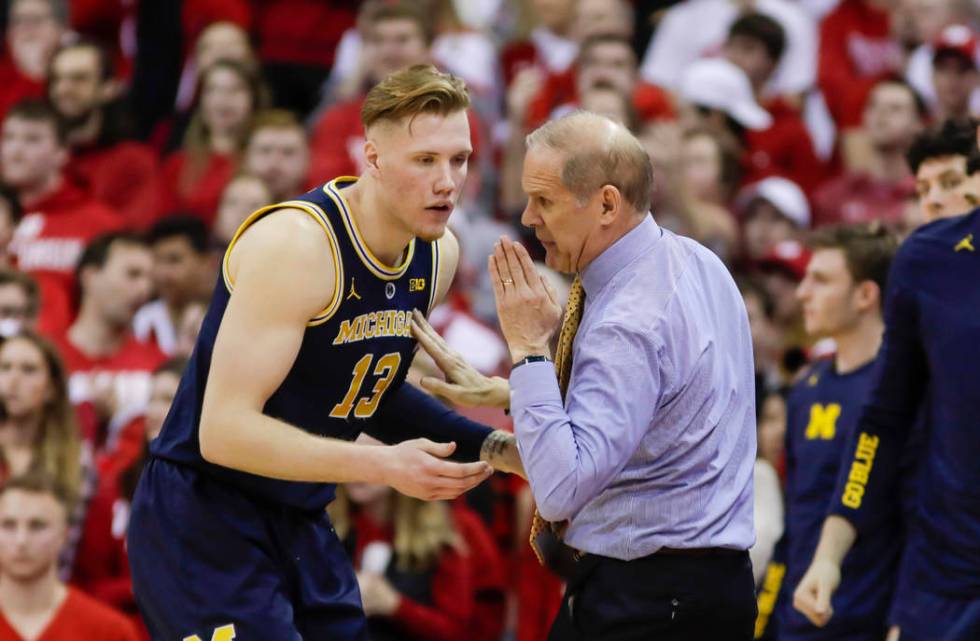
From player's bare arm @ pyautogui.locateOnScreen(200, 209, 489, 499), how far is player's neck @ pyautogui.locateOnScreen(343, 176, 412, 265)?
0.84 ft

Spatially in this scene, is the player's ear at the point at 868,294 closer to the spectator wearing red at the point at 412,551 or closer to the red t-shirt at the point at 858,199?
the spectator wearing red at the point at 412,551

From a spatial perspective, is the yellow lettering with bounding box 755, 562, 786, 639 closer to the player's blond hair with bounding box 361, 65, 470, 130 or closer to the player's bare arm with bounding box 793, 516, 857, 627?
the player's bare arm with bounding box 793, 516, 857, 627

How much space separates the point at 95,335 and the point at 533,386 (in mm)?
5281

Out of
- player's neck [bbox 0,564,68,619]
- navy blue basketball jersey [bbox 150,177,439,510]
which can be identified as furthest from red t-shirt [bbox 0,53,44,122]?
Answer: navy blue basketball jersey [bbox 150,177,439,510]

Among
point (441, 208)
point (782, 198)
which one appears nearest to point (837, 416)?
point (441, 208)

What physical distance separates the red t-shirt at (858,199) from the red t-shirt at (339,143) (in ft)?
6.96

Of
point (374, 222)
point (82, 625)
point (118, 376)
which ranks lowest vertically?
point (82, 625)

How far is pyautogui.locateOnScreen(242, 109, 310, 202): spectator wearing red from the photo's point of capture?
384 inches

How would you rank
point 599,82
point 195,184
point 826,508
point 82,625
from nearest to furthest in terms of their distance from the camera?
point 826,508, point 82,625, point 599,82, point 195,184

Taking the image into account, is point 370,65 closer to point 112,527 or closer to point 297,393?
point 112,527

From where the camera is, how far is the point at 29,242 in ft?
31.8

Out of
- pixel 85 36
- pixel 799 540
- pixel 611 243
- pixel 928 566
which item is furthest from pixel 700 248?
pixel 85 36

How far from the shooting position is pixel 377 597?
272 inches

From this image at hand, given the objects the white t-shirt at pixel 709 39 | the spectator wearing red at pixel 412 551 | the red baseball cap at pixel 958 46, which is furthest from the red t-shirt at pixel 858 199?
the spectator wearing red at pixel 412 551
